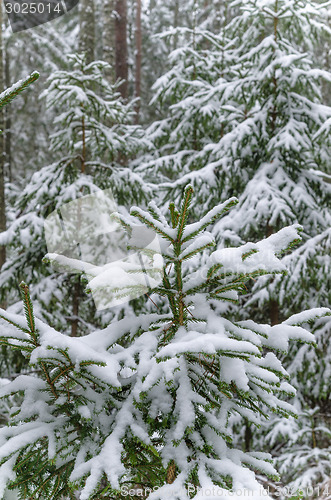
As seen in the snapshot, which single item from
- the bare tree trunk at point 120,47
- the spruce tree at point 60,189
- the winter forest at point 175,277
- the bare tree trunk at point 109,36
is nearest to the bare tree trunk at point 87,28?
the winter forest at point 175,277

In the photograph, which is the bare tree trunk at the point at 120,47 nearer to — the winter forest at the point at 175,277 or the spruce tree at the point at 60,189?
the winter forest at the point at 175,277

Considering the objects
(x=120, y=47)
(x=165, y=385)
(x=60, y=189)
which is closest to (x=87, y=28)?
(x=120, y=47)

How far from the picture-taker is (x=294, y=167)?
5102 millimetres

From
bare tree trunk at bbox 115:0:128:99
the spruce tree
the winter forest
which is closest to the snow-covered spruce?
the winter forest

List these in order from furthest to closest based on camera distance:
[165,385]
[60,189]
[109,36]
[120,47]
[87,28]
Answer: [120,47]
[109,36]
[87,28]
[60,189]
[165,385]

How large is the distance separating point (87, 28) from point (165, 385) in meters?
6.84

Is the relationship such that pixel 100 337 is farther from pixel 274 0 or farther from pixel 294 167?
pixel 274 0

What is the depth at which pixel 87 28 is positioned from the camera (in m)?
6.83

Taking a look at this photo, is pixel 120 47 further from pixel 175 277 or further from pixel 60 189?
pixel 175 277

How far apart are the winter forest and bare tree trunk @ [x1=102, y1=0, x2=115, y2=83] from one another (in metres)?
0.04

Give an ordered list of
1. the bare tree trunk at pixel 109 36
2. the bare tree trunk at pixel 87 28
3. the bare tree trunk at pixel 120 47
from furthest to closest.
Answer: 1. the bare tree trunk at pixel 120 47
2. the bare tree trunk at pixel 109 36
3. the bare tree trunk at pixel 87 28

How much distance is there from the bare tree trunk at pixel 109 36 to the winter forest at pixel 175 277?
1.4 inches

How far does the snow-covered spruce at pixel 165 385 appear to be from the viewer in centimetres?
139

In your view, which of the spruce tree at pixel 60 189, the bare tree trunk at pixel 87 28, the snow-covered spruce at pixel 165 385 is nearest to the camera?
the snow-covered spruce at pixel 165 385
